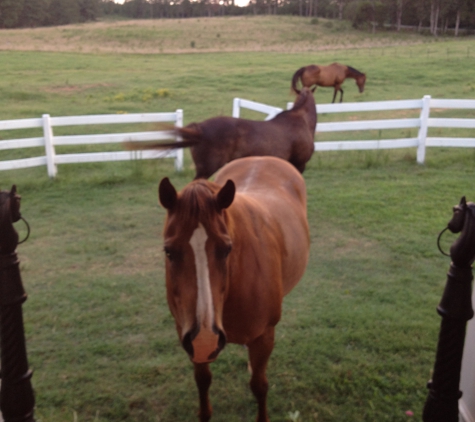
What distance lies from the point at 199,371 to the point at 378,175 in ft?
18.2

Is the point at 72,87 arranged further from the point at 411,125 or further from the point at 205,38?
the point at 205,38

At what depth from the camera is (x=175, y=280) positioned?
1.76 meters

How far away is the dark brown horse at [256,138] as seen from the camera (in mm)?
5797

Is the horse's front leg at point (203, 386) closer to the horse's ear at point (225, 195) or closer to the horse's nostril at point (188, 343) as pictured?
the horse's nostril at point (188, 343)

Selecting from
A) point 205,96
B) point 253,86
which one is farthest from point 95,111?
point 253,86

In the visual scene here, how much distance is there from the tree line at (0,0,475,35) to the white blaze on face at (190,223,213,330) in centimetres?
1587

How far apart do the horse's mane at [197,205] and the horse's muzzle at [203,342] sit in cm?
39

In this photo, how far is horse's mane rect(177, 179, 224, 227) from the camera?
5.64ft

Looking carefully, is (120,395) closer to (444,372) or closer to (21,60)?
(444,372)

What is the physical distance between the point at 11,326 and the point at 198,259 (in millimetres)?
772

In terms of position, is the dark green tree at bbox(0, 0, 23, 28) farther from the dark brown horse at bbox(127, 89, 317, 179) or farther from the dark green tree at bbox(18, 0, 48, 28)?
the dark brown horse at bbox(127, 89, 317, 179)

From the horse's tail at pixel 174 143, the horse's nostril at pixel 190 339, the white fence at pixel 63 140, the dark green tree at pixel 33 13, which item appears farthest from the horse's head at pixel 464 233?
the dark green tree at pixel 33 13

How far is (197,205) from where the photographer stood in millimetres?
1730

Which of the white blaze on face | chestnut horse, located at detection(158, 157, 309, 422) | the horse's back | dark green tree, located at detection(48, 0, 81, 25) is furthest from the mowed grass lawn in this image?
dark green tree, located at detection(48, 0, 81, 25)
